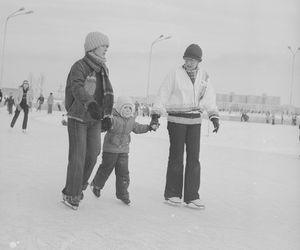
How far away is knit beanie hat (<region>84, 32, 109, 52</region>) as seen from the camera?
475 centimetres

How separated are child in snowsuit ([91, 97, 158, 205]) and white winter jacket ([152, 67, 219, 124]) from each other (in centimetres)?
27

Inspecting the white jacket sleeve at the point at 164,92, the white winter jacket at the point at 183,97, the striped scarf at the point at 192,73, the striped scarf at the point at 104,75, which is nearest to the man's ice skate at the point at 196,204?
the white winter jacket at the point at 183,97

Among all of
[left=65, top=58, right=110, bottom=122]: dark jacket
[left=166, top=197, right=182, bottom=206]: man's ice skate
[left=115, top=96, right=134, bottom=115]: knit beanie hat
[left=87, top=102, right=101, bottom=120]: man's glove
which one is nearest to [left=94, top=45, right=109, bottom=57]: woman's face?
[left=65, top=58, right=110, bottom=122]: dark jacket

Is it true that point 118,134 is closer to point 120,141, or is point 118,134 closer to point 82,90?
point 120,141

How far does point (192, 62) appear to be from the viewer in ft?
17.7

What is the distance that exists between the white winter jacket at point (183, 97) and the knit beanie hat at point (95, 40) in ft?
3.01

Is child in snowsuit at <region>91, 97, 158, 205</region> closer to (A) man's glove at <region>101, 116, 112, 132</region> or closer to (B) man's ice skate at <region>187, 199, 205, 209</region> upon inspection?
(A) man's glove at <region>101, 116, 112, 132</region>

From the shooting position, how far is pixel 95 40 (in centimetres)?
475

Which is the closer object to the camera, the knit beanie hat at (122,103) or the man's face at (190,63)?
the knit beanie hat at (122,103)

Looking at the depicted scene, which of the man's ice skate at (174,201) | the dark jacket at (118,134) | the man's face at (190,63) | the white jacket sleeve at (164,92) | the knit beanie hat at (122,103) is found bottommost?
the man's ice skate at (174,201)

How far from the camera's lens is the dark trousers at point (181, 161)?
17.9ft

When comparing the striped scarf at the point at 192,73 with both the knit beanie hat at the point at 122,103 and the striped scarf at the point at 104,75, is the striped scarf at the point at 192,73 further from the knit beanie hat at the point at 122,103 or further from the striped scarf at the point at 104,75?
the striped scarf at the point at 104,75

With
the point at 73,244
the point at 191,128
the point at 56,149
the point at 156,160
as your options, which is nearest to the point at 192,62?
the point at 191,128

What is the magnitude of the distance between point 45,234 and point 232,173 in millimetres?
5178
